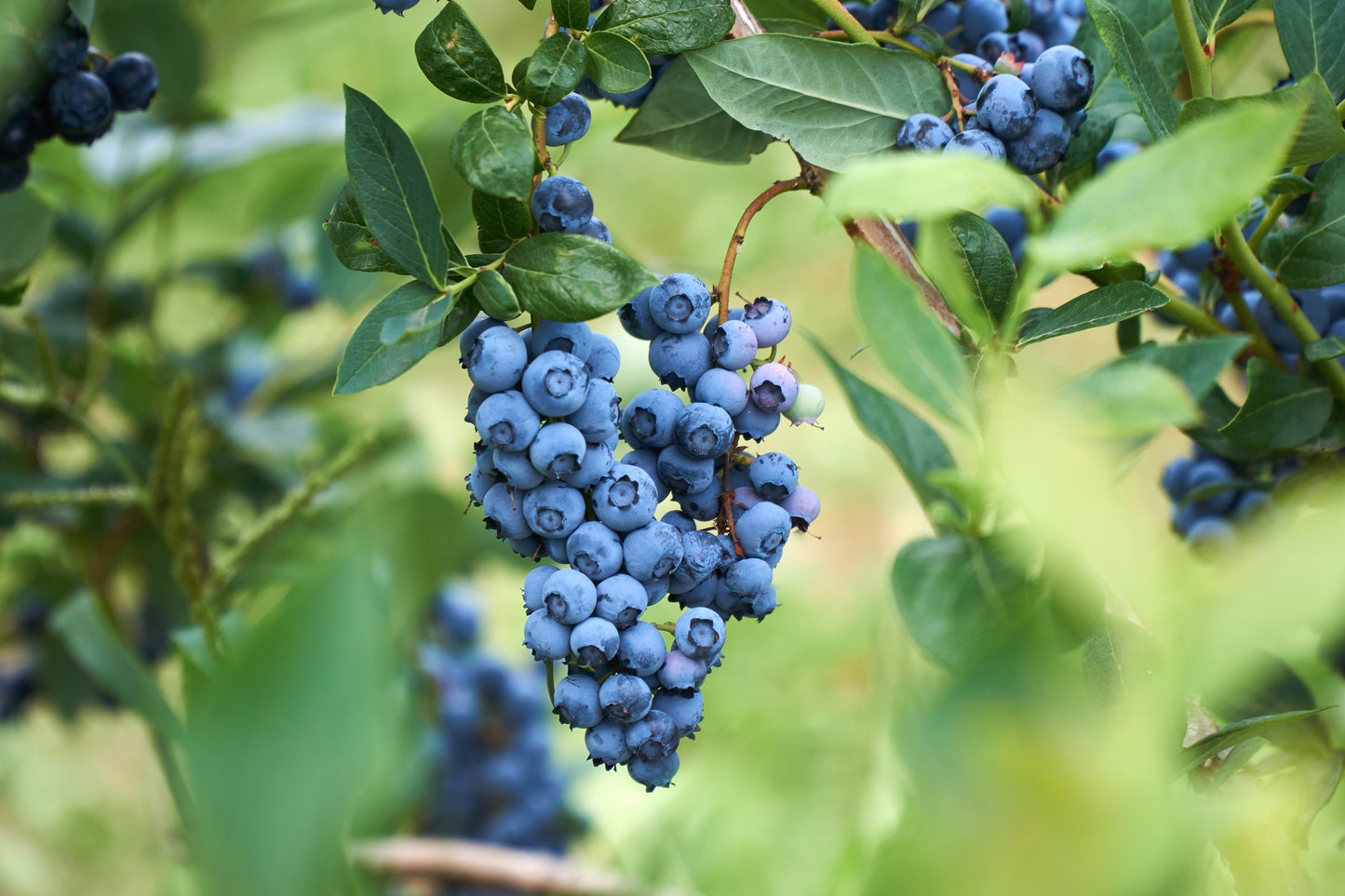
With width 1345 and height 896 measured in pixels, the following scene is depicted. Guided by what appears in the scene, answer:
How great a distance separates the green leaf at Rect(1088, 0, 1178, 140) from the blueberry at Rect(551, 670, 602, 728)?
10.2 inches

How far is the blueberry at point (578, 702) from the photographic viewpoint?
0.33 meters

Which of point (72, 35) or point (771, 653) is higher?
point (72, 35)

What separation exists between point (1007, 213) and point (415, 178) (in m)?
0.31

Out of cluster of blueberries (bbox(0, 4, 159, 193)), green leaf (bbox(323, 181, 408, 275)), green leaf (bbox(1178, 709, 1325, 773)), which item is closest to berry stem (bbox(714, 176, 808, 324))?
green leaf (bbox(323, 181, 408, 275))

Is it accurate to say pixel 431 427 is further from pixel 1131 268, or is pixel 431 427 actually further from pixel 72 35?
pixel 1131 268

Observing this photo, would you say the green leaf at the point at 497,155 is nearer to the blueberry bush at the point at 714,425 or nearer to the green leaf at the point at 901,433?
the blueberry bush at the point at 714,425

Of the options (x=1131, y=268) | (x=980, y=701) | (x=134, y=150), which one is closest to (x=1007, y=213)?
(x=1131, y=268)

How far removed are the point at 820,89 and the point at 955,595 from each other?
0.63 ft

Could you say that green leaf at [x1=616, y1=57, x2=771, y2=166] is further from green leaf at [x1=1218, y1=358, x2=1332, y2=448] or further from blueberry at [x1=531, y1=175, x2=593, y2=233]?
green leaf at [x1=1218, y1=358, x2=1332, y2=448]

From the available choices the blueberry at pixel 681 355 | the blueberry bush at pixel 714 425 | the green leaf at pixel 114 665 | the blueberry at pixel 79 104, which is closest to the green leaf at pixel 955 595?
the blueberry bush at pixel 714 425

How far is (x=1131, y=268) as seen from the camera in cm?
38

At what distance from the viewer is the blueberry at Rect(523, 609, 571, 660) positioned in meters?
0.33

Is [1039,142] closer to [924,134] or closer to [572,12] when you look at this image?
[924,134]

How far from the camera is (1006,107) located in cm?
37
